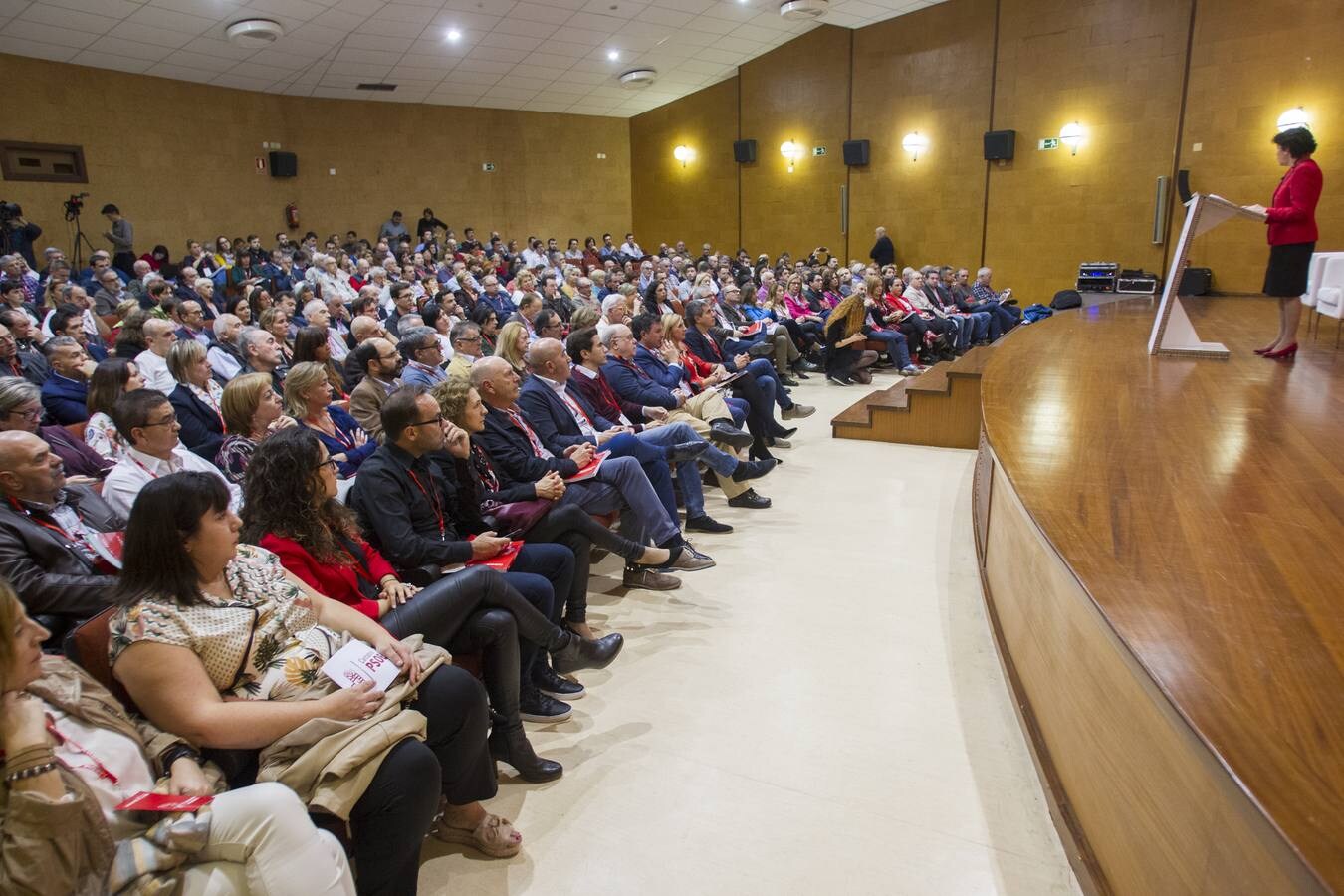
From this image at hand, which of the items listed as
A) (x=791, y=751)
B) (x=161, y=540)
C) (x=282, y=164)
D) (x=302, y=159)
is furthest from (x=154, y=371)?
(x=302, y=159)

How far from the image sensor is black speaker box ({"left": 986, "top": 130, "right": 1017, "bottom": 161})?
10.8 metres

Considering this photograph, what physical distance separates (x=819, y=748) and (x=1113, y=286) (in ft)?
31.5

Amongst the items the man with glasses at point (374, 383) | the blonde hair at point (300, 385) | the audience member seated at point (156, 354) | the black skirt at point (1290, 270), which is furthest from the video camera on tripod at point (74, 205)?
the black skirt at point (1290, 270)

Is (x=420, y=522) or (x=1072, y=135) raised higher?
(x=1072, y=135)

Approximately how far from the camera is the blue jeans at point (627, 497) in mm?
3182

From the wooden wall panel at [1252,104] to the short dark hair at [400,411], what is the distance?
10.2 meters

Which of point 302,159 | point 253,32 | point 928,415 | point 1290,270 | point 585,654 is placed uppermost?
point 253,32

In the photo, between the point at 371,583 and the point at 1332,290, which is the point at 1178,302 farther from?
the point at 371,583

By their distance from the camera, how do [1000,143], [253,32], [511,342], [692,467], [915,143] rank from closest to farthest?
1. [692,467]
2. [511,342]
3. [253,32]
4. [1000,143]
5. [915,143]

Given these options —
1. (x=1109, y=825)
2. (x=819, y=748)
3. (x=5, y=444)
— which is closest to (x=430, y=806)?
(x=819, y=748)

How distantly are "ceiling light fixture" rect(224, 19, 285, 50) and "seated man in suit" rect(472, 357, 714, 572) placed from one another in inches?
292

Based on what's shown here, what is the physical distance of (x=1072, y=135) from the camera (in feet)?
34.1

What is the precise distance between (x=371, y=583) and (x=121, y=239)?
9.04 metres

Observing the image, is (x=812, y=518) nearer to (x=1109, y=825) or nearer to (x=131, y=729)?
(x=1109, y=825)
